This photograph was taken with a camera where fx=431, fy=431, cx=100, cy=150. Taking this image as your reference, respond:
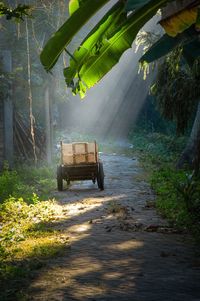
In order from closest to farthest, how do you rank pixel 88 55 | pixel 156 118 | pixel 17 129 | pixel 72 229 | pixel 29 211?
pixel 88 55, pixel 72 229, pixel 29 211, pixel 17 129, pixel 156 118

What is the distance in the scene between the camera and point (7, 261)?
636 cm

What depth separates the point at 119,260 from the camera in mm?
6273

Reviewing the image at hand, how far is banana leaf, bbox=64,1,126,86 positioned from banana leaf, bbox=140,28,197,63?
74 centimetres

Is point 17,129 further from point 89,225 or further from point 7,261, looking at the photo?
point 7,261

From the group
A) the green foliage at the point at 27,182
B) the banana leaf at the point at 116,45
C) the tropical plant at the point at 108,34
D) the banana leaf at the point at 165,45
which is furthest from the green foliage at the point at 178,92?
the banana leaf at the point at 116,45

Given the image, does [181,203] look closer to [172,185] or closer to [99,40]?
[172,185]

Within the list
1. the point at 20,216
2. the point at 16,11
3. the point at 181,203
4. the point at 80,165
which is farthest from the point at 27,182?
the point at 16,11

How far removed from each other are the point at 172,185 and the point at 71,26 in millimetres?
7944

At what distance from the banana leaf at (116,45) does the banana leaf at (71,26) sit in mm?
614

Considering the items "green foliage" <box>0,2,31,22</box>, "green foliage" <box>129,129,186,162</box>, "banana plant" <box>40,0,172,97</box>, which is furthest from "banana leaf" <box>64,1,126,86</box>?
"green foliage" <box>129,129,186,162</box>

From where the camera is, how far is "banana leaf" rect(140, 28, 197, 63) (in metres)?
6.05

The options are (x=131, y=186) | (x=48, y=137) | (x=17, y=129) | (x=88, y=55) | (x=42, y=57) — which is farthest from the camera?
(x=48, y=137)

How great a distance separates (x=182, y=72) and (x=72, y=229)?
832 cm

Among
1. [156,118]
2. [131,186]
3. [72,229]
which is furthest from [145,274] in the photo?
[156,118]
